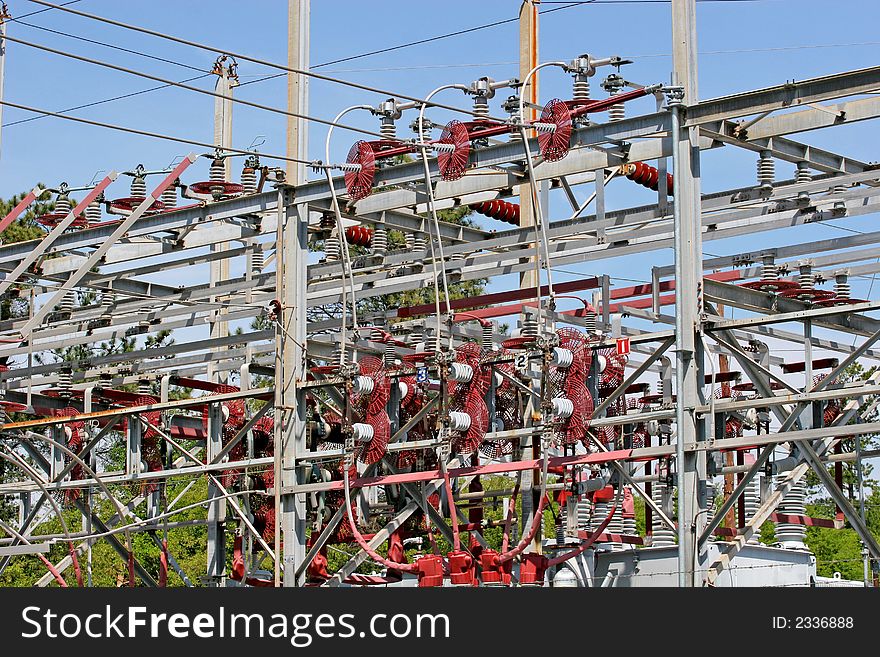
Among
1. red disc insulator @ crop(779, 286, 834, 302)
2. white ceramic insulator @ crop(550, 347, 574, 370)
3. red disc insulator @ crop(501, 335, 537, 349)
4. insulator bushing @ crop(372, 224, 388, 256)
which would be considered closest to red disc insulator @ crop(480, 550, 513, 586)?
white ceramic insulator @ crop(550, 347, 574, 370)

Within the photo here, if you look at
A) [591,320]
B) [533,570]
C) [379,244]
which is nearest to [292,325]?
[379,244]

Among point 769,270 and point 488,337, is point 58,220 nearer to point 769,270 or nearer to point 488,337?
point 488,337

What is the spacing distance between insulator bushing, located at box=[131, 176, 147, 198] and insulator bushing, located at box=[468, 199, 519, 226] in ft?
15.6

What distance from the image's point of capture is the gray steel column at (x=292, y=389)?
20406 millimetres

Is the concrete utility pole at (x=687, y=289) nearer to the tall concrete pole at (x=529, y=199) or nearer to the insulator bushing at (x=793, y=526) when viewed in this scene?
the tall concrete pole at (x=529, y=199)

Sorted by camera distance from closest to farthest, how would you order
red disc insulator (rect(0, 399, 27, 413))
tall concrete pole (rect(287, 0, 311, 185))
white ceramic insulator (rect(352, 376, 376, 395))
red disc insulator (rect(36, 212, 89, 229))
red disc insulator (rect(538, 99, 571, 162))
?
red disc insulator (rect(538, 99, 571, 162)) < white ceramic insulator (rect(352, 376, 376, 395)) < tall concrete pole (rect(287, 0, 311, 185)) < red disc insulator (rect(36, 212, 89, 229)) < red disc insulator (rect(0, 399, 27, 413))

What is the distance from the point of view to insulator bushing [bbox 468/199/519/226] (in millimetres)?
24344

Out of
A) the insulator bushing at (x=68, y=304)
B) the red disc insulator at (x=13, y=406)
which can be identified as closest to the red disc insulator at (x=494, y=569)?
the red disc insulator at (x=13, y=406)

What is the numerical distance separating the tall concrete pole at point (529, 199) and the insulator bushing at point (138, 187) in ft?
17.6

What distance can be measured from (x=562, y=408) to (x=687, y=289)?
6.16ft

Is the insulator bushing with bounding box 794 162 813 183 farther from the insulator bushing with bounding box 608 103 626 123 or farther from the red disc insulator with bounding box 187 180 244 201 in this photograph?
the red disc insulator with bounding box 187 180 244 201

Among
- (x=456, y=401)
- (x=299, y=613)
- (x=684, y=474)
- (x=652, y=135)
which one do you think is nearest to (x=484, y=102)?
(x=652, y=135)

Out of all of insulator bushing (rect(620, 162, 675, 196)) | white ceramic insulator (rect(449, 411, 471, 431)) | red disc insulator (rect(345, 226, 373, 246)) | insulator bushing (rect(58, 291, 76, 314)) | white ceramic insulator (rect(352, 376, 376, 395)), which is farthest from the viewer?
insulator bushing (rect(58, 291, 76, 314))

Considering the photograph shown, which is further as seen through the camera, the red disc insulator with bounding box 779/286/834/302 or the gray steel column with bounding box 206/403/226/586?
the gray steel column with bounding box 206/403/226/586
